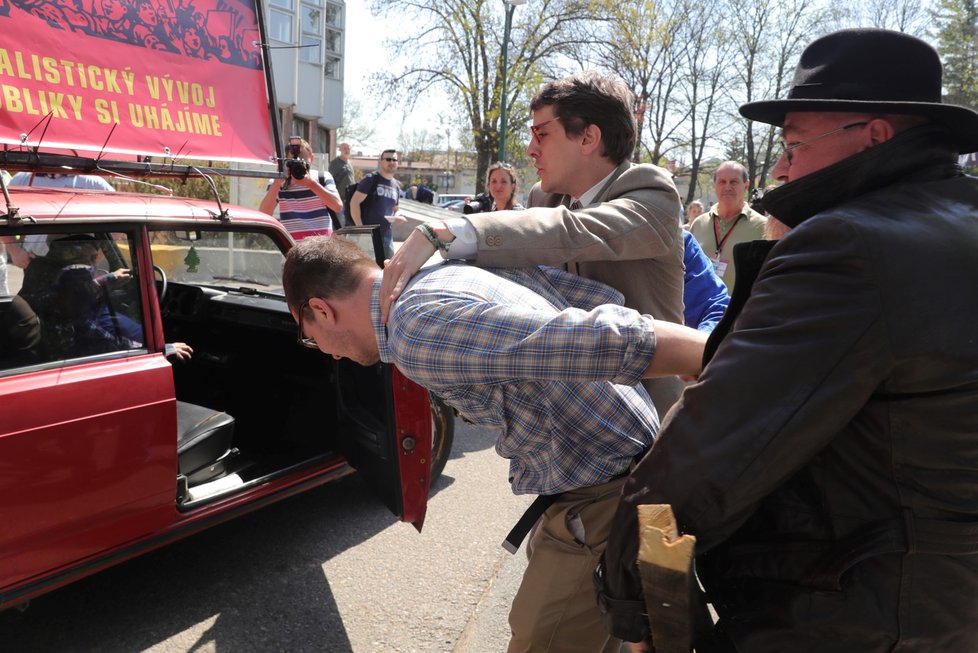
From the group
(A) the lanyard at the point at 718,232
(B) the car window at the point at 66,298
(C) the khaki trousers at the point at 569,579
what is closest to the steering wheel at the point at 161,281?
(B) the car window at the point at 66,298

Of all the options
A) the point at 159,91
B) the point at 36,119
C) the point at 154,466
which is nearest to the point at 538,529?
the point at 154,466

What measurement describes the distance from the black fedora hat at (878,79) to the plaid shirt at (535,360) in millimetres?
489

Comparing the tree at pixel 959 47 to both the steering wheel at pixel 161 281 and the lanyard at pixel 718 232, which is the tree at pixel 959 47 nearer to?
the lanyard at pixel 718 232

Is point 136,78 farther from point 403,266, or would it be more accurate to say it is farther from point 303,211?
point 303,211

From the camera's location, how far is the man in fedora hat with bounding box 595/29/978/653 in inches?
40.7

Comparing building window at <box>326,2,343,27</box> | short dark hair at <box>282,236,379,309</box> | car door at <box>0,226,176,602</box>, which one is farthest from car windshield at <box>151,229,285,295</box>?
building window at <box>326,2,343,27</box>

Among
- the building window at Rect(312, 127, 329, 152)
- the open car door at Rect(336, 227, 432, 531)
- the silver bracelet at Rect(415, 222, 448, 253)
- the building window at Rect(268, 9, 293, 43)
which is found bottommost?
the building window at Rect(312, 127, 329, 152)

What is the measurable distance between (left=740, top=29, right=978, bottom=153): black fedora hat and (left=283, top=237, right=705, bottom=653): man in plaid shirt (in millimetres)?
468

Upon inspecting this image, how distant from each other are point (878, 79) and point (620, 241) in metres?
0.61

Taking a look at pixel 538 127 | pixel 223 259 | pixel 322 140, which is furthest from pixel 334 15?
pixel 538 127

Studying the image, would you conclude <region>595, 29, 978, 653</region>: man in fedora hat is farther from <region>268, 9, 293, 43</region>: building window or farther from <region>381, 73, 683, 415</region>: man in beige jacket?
<region>268, 9, 293, 43</region>: building window

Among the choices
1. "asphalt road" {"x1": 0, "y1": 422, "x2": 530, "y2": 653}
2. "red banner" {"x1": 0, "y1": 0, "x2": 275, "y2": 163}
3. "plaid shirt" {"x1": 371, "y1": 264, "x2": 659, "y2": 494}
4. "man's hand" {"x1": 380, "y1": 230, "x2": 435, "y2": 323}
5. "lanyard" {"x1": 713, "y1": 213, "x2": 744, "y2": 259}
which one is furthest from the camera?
"lanyard" {"x1": 713, "y1": 213, "x2": 744, "y2": 259}

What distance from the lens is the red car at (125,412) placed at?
2410 mm

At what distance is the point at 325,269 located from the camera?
1.68 m
